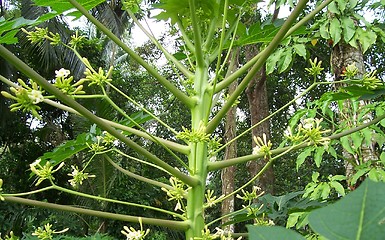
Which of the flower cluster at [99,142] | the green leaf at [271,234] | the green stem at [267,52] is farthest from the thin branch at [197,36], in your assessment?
the green leaf at [271,234]

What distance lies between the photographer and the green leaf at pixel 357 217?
25cm

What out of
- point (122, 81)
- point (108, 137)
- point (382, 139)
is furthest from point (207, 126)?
point (122, 81)

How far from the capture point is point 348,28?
2.00 meters

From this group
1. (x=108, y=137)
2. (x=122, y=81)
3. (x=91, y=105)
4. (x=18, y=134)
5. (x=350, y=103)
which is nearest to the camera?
(x=108, y=137)

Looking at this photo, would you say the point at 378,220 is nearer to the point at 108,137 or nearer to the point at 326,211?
the point at 326,211

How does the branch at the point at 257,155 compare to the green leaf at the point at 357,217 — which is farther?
the branch at the point at 257,155

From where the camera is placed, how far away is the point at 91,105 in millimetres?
4957

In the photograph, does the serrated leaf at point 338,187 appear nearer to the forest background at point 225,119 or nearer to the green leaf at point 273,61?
the forest background at point 225,119

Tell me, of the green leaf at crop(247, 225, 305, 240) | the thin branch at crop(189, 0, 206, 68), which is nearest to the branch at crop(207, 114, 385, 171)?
the thin branch at crop(189, 0, 206, 68)

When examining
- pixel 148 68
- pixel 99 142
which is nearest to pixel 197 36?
pixel 148 68

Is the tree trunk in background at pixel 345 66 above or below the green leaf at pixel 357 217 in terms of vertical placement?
above

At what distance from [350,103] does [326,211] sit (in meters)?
2.06

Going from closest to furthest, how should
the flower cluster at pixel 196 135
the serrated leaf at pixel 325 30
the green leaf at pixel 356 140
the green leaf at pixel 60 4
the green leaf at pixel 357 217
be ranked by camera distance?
the green leaf at pixel 357 217 → the flower cluster at pixel 196 135 → the green leaf at pixel 60 4 → the green leaf at pixel 356 140 → the serrated leaf at pixel 325 30

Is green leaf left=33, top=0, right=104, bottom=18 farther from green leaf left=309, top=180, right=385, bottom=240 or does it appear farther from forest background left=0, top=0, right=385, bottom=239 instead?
green leaf left=309, top=180, right=385, bottom=240
